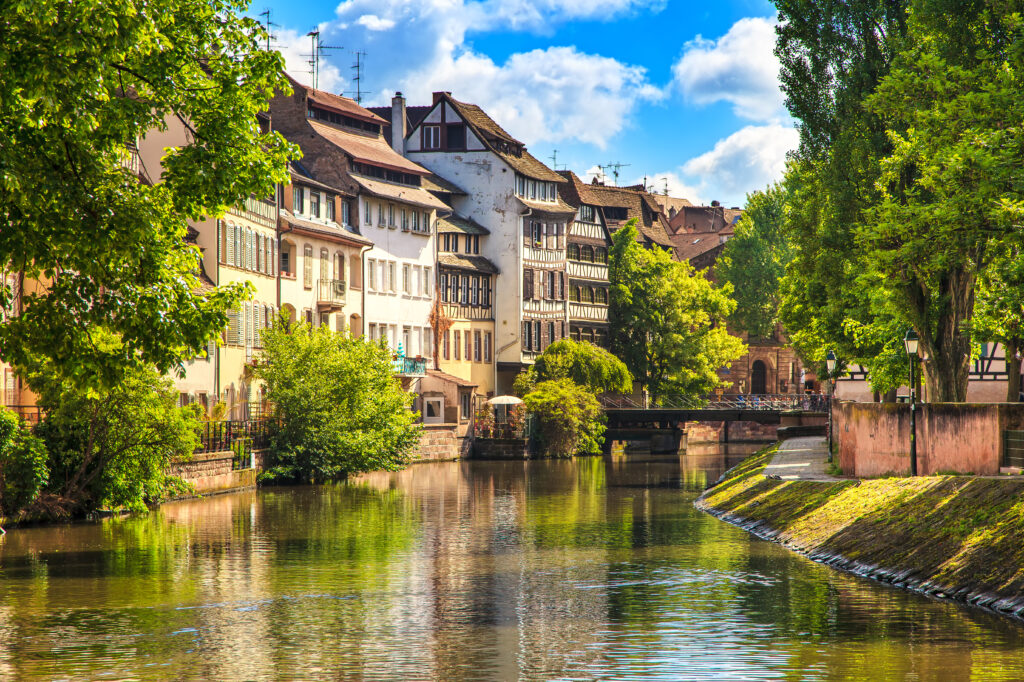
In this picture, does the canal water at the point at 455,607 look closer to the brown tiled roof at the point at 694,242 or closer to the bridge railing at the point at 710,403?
the bridge railing at the point at 710,403

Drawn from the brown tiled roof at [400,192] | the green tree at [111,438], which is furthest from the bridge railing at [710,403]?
the green tree at [111,438]

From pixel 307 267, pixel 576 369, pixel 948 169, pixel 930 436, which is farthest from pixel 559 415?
pixel 948 169

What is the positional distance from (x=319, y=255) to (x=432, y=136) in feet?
86.0

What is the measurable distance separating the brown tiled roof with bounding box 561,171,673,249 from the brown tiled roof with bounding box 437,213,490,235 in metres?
8.92

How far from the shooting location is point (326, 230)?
6788 cm

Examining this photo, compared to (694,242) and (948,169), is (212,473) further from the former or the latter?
(694,242)

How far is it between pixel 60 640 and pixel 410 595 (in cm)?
650

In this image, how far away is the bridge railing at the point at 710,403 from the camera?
92.1 metres

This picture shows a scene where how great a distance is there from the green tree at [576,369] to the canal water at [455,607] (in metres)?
46.9

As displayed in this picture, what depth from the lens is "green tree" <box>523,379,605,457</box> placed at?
81375 mm

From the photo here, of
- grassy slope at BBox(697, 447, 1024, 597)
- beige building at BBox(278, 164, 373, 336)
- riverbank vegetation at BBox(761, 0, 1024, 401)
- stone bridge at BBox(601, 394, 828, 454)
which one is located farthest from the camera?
stone bridge at BBox(601, 394, 828, 454)

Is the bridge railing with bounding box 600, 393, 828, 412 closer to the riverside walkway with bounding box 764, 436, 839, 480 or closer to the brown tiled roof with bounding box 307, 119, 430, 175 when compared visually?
the brown tiled roof with bounding box 307, 119, 430, 175

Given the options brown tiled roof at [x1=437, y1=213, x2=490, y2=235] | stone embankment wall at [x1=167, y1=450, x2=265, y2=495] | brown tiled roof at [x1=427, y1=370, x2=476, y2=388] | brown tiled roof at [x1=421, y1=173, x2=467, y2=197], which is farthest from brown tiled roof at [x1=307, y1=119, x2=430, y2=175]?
stone embankment wall at [x1=167, y1=450, x2=265, y2=495]

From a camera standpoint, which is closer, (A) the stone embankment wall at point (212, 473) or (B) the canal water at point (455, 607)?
(B) the canal water at point (455, 607)
